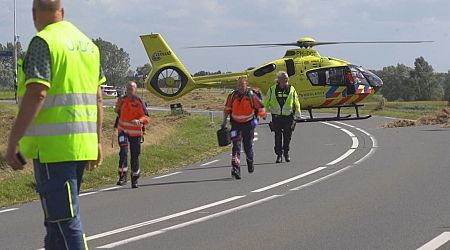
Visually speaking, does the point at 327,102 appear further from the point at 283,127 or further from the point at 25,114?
the point at 25,114

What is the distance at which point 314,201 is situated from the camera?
10359 millimetres

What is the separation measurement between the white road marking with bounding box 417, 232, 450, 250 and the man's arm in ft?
13.6

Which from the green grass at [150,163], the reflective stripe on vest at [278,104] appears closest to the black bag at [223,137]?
the green grass at [150,163]

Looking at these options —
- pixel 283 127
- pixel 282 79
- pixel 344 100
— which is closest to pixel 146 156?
pixel 283 127

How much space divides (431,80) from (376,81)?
340 ft

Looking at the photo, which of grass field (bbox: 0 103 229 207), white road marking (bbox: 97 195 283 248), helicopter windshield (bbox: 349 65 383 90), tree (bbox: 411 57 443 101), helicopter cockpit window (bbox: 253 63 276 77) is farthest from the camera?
tree (bbox: 411 57 443 101)

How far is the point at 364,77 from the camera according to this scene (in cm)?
3080

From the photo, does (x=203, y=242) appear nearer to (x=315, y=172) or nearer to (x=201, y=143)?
(x=315, y=172)

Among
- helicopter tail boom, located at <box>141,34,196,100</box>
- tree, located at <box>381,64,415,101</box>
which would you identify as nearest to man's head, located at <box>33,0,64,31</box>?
helicopter tail boom, located at <box>141,34,196,100</box>

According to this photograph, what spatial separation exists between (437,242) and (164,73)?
2951 centimetres

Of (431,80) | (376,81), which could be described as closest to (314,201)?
(376,81)

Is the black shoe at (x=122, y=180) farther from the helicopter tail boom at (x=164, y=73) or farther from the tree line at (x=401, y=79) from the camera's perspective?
the tree line at (x=401, y=79)

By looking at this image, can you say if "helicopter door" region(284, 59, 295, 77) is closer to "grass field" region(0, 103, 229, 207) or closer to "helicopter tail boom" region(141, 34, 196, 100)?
"grass field" region(0, 103, 229, 207)

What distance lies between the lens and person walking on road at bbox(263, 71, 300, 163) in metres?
16.4
